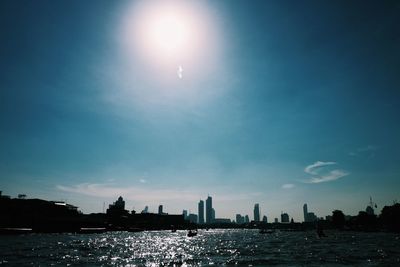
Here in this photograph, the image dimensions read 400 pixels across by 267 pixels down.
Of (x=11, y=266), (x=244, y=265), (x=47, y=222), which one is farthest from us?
(x=47, y=222)

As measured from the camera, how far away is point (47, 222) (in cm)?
13675

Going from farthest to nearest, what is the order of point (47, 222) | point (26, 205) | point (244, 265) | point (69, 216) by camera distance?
1. point (69, 216)
2. point (26, 205)
3. point (47, 222)
4. point (244, 265)

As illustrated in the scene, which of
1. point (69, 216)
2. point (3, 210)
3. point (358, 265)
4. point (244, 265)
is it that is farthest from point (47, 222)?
point (358, 265)

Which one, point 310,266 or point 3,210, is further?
point 3,210

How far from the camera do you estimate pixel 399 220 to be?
180 metres

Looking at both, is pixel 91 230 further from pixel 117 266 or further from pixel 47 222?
pixel 117 266

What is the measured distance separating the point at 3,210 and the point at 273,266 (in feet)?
475

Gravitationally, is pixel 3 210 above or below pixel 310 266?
above

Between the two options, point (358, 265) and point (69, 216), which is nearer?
point (358, 265)

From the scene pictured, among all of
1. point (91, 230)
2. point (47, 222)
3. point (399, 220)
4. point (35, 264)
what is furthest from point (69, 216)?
point (399, 220)

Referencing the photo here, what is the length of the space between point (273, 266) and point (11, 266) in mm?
30744

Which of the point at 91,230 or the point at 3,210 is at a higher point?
the point at 3,210

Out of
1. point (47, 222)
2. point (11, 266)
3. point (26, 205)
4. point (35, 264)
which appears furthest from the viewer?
point (26, 205)

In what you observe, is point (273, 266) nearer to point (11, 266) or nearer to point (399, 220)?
point (11, 266)
